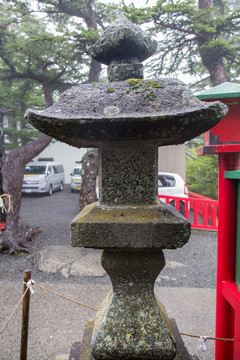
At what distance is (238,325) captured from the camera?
1941mm

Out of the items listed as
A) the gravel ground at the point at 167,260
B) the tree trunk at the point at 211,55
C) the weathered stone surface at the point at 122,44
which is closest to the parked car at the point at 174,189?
the gravel ground at the point at 167,260

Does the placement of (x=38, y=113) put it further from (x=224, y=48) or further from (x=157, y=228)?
(x=224, y=48)

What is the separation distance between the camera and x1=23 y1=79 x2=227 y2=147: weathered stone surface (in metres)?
1.29

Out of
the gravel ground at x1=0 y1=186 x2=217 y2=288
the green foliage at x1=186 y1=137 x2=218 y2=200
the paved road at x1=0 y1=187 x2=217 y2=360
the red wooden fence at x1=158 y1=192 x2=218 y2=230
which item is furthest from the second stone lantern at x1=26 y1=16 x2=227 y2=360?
the green foliage at x1=186 y1=137 x2=218 y2=200

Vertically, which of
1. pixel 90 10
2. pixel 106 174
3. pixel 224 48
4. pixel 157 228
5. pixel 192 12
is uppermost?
pixel 90 10

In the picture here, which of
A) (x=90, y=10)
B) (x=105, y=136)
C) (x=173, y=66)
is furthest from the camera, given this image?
(x=173, y=66)

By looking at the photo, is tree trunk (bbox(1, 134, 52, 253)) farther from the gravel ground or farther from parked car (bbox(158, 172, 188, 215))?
parked car (bbox(158, 172, 188, 215))

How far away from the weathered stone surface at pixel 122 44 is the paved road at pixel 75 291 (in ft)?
10.4

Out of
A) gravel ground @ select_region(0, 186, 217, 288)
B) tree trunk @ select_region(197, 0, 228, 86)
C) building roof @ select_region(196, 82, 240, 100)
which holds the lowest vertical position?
gravel ground @ select_region(0, 186, 217, 288)

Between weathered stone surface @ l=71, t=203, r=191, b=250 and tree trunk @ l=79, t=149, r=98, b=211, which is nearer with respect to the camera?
weathered stone surface @ l=71, t=203, r=191, b=250

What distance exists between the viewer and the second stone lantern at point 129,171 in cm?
134

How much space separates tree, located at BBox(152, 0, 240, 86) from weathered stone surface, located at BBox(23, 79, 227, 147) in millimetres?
6235

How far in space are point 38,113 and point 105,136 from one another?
1.26 ft

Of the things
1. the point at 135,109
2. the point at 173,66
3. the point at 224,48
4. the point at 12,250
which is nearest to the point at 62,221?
the point at 12,250
